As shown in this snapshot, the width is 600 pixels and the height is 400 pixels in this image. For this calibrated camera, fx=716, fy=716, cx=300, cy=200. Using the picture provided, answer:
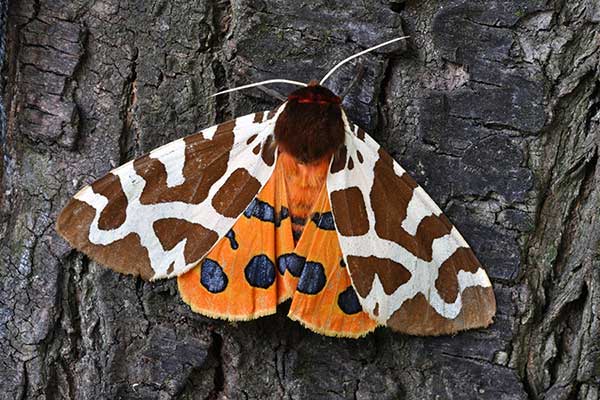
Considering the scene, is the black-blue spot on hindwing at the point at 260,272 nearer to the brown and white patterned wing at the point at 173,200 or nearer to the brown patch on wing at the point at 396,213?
the brown and white patterned wing at the point at 173,200

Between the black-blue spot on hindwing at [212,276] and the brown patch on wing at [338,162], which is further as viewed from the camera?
the brown patch on wing at [338,162]

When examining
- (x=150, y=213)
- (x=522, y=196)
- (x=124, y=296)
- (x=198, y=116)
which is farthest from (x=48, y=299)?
(x=522, y=196)

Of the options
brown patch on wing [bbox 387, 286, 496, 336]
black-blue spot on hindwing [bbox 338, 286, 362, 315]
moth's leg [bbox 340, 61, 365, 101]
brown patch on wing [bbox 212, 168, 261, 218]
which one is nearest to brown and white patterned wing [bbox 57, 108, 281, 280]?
brown patch on wing [bbox 212, 168, 261, 218]

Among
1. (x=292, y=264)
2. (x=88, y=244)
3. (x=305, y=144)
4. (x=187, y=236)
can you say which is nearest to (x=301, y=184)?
(x=305, y=144)

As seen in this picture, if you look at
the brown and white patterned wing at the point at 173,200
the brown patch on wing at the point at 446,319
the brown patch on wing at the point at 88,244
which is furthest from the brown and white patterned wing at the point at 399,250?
the brown patch on wing at the point at 88,244

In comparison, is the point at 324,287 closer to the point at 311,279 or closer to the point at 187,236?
A: the point at 311,279

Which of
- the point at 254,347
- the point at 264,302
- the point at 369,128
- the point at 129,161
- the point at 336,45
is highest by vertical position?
the point at 336,45

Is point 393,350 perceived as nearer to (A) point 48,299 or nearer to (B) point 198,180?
(B) point 198,180

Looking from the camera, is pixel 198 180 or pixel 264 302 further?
pixel 198 180
